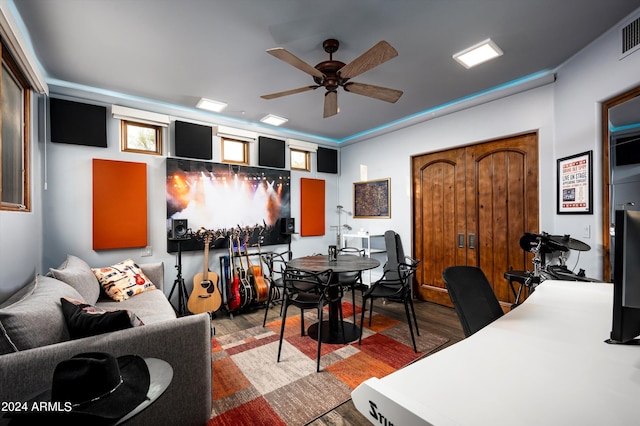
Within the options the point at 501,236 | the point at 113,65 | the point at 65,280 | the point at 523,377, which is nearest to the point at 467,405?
the point at 523,377

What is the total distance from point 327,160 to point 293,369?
4.07 metres

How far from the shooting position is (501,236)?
3.63 metres

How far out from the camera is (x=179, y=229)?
12.4 ft

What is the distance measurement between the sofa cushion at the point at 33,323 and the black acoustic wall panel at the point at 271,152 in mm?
3410

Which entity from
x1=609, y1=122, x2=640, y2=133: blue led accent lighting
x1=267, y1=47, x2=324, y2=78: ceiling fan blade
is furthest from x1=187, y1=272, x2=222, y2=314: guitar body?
x1=609, y1=122, x2=640, y2=133: blue led accent lighting

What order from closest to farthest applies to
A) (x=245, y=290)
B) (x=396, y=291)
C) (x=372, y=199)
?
(x=396, y=291) → (x=245, y=290) → (x=372, y=199)

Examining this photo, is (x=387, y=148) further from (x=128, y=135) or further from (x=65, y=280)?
(x=65, y=280)

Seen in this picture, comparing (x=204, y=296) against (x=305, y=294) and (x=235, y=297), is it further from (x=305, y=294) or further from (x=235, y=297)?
(x=305, y=294)

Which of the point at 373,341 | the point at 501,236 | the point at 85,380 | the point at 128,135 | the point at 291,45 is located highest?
the point at 291,45

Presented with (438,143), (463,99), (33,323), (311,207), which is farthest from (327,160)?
(33,323)

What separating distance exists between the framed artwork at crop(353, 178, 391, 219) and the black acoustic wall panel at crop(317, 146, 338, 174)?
59 cm

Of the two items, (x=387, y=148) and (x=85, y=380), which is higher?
(x=387, y=148)

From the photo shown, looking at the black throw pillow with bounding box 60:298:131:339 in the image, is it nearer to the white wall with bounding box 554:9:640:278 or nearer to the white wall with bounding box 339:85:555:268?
the white wall with bounding box 554:9:640:278

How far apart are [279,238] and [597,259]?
4.05 meters
